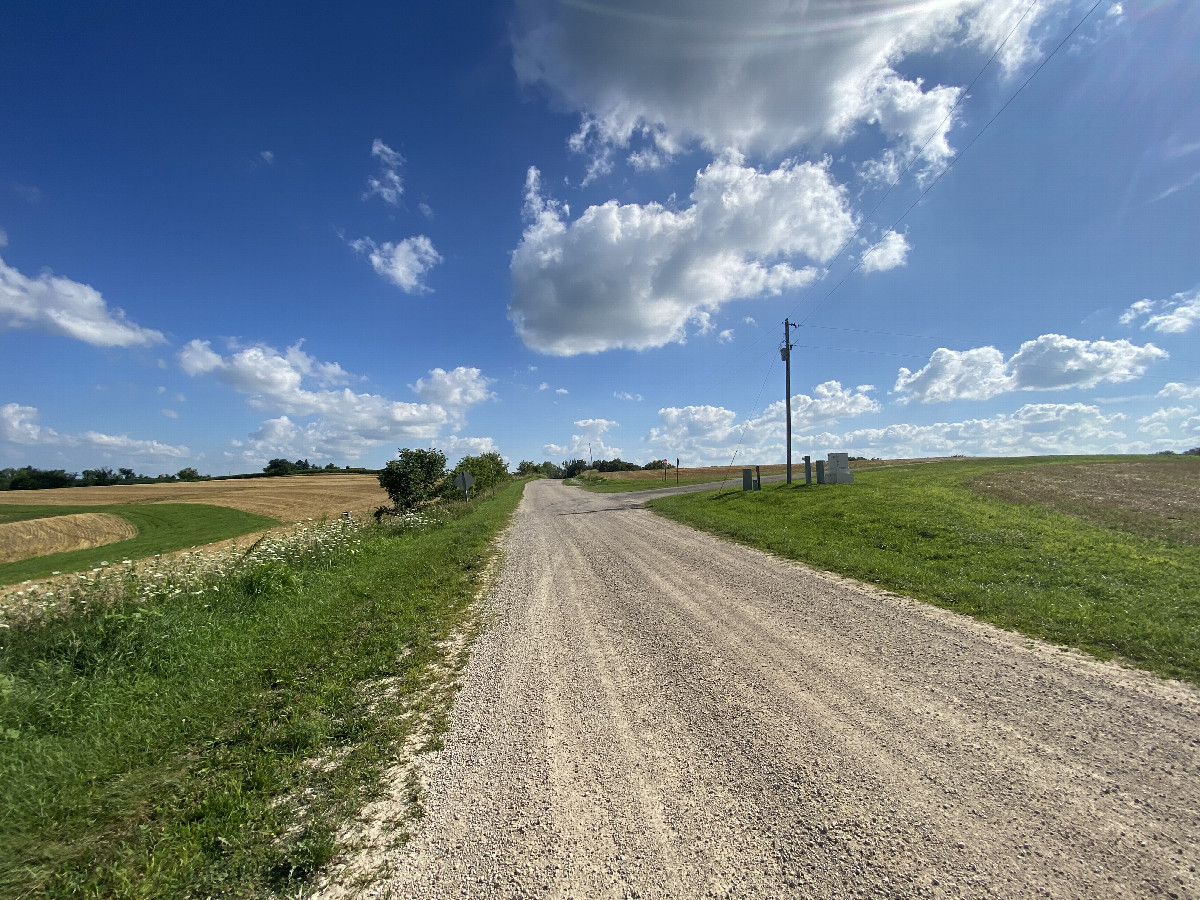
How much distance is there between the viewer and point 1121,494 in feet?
50.5

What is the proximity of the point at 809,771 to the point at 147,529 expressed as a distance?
52.7m

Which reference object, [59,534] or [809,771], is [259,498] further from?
[809,771]

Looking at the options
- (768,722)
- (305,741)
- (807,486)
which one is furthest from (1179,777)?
(807,486)

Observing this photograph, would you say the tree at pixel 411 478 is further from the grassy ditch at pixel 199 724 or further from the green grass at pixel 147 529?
the grassy ditch at pixel 199 724

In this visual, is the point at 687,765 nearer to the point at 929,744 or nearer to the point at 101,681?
the point at 929,744

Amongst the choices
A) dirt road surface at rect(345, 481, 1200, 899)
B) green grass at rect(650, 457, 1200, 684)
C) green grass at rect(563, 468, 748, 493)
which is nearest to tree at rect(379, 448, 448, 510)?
green grass at rect(563, 468, 748, 493)

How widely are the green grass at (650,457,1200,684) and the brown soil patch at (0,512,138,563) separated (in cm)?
4491

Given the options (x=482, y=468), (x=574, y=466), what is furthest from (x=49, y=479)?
(x=574, y=466)

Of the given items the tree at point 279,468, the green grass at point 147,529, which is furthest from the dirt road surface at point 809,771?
the tree at point 279,468

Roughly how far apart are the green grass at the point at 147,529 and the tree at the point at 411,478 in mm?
10932

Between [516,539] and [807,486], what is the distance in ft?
49.8

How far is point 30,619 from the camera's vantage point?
22.1ft

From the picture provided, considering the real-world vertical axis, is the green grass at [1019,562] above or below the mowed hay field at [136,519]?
above

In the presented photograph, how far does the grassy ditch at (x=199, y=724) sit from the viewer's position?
2.89 metres
